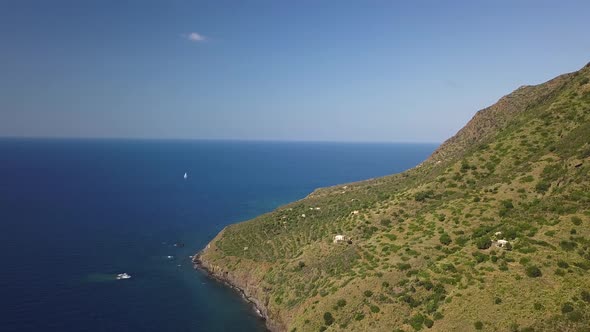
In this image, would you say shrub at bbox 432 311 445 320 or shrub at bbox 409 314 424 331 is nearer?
shrub at bbox 432 311 445 320

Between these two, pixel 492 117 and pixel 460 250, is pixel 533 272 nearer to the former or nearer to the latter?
pixel 460 250

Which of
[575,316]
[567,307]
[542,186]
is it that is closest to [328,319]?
[567,307]

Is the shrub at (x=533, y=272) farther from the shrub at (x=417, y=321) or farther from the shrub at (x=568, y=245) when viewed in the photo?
the shrub at (x=417, y=321)

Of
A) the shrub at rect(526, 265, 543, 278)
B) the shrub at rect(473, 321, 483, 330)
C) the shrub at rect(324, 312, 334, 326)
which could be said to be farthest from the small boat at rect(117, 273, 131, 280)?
the shrub at rect(526, 265, 543, 278)

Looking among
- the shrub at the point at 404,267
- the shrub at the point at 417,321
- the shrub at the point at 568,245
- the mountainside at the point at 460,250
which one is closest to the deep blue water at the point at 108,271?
the mountainside at the point at 460,250

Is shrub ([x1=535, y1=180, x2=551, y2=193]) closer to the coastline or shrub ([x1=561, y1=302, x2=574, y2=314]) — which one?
shrub ([x1=561, y1=302, x2=574, y2=314])

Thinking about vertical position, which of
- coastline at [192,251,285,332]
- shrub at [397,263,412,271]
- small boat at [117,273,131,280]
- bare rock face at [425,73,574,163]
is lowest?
coastline at [192,251,285,332]
